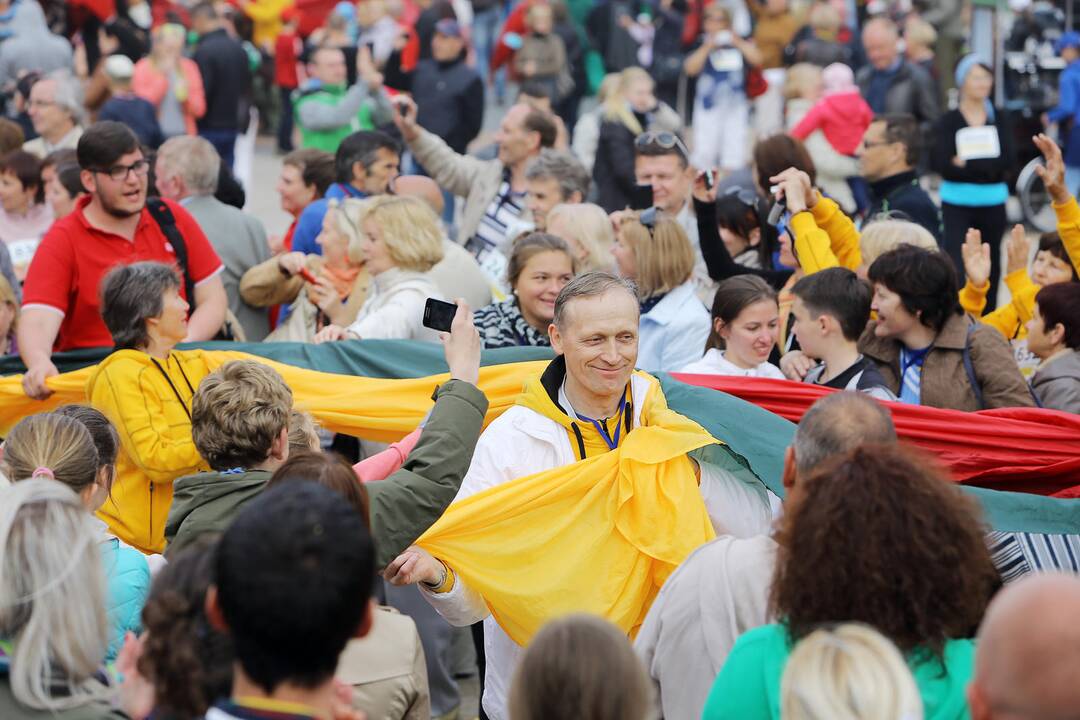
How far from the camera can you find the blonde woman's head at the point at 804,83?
13.7 m

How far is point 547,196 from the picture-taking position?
7605mm

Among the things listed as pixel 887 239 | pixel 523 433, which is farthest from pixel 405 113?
pixel 523 433

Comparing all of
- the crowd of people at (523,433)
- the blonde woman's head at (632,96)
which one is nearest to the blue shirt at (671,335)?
the crowd of people at (523,433)

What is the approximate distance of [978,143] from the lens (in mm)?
9570

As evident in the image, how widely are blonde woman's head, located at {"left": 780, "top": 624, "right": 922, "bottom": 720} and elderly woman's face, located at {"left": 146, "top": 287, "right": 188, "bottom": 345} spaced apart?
2.93m

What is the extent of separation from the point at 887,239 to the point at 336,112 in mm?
5934

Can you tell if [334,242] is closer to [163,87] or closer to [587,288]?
[587,288]

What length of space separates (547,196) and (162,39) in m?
6.46

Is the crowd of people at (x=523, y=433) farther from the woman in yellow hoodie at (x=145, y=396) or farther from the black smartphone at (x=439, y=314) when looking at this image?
the black smartphone at (x=439, y=314)

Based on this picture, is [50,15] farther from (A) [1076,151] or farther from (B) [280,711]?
(B) [280,711]

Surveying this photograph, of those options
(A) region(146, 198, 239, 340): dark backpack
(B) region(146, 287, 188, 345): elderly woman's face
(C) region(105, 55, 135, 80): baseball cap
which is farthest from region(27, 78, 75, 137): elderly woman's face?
(B) region(146, 287, 188, 345): elderly woman's face

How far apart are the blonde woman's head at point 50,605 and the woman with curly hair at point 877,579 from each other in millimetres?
1196

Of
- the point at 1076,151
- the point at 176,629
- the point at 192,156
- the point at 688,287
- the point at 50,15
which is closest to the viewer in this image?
the point at 176,629

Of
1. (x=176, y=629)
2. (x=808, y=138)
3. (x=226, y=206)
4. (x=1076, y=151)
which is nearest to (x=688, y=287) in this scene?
(x=226, y=206)
